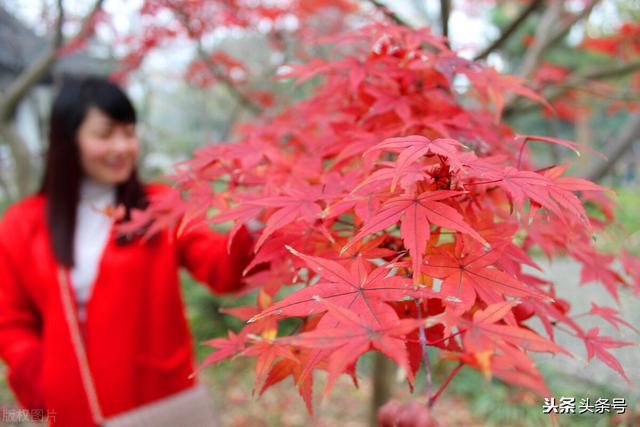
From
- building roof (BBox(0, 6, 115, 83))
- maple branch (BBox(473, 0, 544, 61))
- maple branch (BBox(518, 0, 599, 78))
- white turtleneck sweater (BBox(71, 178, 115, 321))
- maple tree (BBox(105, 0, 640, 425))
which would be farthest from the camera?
building roof (BBox(0, 6, 115, 83))

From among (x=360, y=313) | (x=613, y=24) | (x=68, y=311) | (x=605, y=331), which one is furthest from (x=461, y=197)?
(x=613, y=24)

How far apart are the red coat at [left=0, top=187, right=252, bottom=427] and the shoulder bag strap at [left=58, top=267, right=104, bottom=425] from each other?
0.02 meters

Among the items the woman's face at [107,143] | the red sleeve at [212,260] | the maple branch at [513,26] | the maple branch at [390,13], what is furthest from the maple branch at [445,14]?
the woman's face at [107,143]

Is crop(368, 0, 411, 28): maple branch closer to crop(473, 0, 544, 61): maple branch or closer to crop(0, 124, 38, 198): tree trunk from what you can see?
crop(473, 0, 544, 61): maple branch

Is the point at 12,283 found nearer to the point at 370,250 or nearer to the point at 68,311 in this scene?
the point at 68,311

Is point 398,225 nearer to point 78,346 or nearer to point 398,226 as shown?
point 398,226

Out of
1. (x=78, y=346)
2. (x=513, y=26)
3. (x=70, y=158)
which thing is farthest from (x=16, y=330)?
(x=513, y=26)

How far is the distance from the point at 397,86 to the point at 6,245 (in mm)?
1261

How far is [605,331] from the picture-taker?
1.70m

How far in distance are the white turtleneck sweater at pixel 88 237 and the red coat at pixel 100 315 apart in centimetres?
9

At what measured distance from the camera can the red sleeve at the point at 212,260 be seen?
4.04 feet

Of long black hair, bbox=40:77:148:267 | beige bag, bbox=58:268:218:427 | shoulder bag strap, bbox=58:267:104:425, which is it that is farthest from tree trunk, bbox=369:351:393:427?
long black hair, bbox=40:77:148:267

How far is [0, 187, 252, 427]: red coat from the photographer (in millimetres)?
1310

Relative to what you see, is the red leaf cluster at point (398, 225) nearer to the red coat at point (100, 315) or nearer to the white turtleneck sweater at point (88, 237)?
the red coat at point (100, 315)
